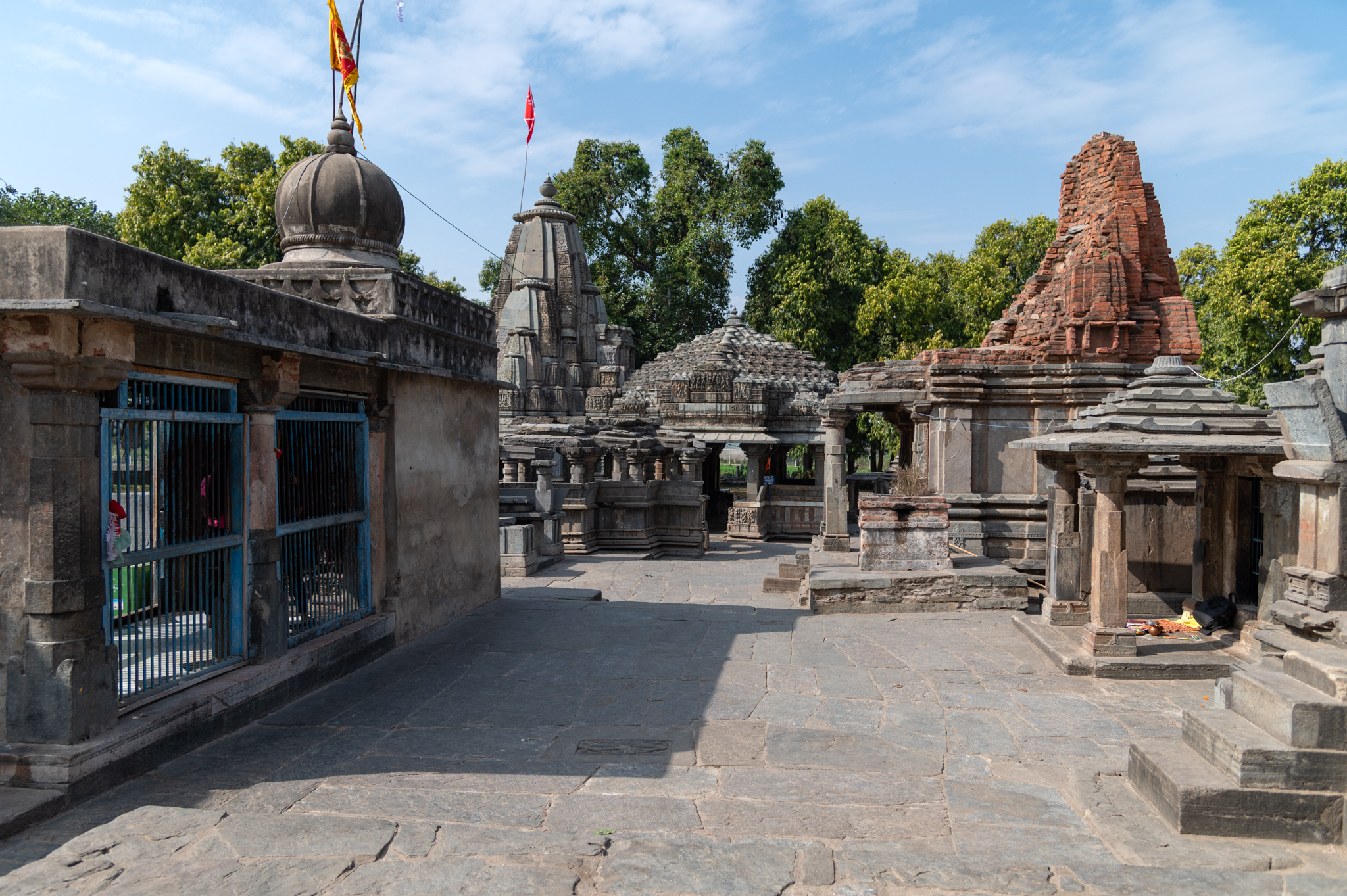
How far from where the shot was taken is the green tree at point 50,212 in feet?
109

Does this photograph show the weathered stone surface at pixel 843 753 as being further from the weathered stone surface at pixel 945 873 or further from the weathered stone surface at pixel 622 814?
the weathered stone surface at pixel 945 873

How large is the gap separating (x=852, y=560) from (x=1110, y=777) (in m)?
6.51

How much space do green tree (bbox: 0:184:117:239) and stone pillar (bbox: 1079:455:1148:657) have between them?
35.7m

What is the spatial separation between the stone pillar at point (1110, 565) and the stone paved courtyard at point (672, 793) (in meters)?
0.36

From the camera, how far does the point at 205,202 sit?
2620 cm

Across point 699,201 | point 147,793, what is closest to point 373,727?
point 147,793

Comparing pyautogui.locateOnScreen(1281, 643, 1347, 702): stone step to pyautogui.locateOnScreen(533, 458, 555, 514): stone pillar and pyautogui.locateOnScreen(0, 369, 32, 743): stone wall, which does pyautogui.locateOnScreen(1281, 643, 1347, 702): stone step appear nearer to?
pyautogui.locateOnScreen(0, 369, 32, 743): stone wall

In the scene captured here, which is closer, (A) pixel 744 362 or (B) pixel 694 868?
(B) pixel 694 868

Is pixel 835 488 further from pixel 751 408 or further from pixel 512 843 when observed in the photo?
pixel 512 843

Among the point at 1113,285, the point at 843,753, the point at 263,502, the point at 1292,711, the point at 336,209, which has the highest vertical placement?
the point at 1113,285

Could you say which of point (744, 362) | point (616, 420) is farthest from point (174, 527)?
point (744, 362)

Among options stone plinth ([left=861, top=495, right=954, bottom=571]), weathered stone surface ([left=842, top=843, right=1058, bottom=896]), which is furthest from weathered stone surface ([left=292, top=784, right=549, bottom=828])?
stone plinth ([left=861, top=495, right=954, bottom=571])

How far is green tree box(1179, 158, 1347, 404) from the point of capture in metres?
22.6

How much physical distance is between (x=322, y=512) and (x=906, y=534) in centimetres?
594
